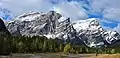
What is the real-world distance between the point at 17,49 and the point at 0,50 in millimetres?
35620

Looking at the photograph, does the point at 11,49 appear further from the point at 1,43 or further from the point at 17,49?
the point at 1,43

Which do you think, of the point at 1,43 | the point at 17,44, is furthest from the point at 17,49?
the point at 1,43

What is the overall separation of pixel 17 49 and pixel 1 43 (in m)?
38.7

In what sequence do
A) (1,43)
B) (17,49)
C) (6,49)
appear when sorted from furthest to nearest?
(17,49) → (6,49) → (1,43)

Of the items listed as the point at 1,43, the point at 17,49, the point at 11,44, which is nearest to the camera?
the point at 1,43

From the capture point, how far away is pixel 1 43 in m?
159

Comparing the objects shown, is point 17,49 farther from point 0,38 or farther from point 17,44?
point 0,38

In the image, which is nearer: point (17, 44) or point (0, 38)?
point (0, 38)

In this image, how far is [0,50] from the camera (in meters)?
162

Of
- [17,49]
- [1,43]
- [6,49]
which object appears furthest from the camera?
[17,49]

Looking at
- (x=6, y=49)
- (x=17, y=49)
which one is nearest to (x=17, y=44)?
(x=17, y=49)

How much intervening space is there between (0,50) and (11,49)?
24.4m

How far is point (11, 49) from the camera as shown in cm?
18638

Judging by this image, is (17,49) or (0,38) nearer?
(0,38)
